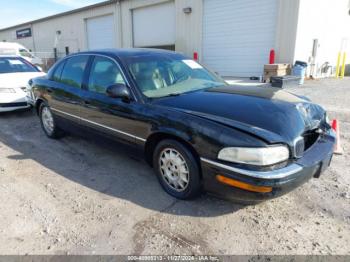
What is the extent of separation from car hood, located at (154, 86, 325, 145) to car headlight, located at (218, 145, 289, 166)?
9 cm

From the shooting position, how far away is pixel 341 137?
4746 mm

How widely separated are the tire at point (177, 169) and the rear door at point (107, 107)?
1.10 feet

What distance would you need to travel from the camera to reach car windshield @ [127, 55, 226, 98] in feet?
10.4

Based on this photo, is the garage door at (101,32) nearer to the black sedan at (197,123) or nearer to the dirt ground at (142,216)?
the black sedan at (197,123)

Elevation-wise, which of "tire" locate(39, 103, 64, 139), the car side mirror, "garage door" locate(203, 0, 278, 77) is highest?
"garage door" locate(203, 0, 278, 77)

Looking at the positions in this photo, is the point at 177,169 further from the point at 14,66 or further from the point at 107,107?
the point at 14,66

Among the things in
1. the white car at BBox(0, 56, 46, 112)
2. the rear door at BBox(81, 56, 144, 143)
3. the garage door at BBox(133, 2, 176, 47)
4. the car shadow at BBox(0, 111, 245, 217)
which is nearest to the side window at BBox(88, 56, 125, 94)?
the rear door at BBox(81, 56, 144, 143)

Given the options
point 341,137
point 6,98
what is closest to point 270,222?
point 341,137

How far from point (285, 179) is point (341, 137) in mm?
3227

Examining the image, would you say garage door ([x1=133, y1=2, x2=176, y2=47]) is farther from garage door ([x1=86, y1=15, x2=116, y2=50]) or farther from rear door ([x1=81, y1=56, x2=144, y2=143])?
rear door ([x1=81, y1=56, x2=144, y2=143])

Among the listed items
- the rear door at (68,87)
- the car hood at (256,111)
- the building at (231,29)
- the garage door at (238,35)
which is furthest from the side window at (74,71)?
the garage door at (238,35)

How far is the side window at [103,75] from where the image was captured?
3377mm

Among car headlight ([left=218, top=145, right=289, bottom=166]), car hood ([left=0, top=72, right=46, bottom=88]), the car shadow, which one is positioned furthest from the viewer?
car hood ([left=0, top=72, right=46, bottom=88])

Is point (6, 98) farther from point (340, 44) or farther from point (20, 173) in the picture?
point (340, 44)
